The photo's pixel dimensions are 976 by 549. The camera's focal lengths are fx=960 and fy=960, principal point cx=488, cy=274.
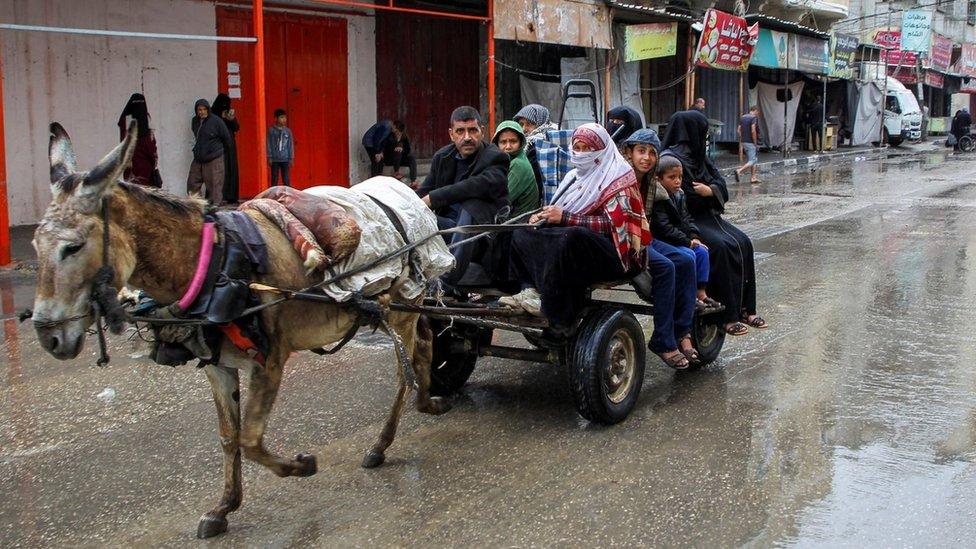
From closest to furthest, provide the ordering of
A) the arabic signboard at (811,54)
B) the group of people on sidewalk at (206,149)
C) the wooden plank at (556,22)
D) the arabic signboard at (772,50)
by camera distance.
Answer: the group of people on sidewalk at (206,149) < the wooden plank at (556,22) < the arabic signboard at (772,50) < the arabic signboard at (811,54)

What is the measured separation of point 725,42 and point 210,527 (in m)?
21.7

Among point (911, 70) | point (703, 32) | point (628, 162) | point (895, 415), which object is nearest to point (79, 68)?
point (628, 162)

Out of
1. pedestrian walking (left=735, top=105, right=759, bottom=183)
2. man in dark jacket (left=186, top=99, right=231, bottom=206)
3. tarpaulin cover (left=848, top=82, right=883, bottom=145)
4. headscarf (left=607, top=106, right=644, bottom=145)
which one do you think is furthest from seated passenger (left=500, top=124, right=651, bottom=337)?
tarpaulin cover (left=848, top=82, right=883, bottom=145)

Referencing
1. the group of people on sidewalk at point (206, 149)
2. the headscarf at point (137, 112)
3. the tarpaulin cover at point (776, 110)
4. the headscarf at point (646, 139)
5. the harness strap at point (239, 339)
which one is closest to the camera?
the harness strap at point (239, 339)

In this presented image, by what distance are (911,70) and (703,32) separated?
21.9 m

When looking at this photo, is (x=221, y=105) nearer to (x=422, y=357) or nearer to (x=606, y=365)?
(x=422, y=357)

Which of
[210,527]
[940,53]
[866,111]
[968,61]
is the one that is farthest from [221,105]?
[968,61]

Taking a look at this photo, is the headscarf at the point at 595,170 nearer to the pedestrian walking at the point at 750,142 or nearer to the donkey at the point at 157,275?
the donkey at the point at 157,275

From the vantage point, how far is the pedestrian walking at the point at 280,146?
15320mm

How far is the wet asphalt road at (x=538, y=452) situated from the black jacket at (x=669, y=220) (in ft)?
3.11

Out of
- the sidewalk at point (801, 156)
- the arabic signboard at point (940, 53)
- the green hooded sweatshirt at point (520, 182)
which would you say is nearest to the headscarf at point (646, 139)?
the green hooded sweatshirt at point (520, 182)

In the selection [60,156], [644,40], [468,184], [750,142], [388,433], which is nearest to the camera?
[60,156]

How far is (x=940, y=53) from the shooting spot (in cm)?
4266

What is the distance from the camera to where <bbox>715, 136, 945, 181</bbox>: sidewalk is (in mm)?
25688
